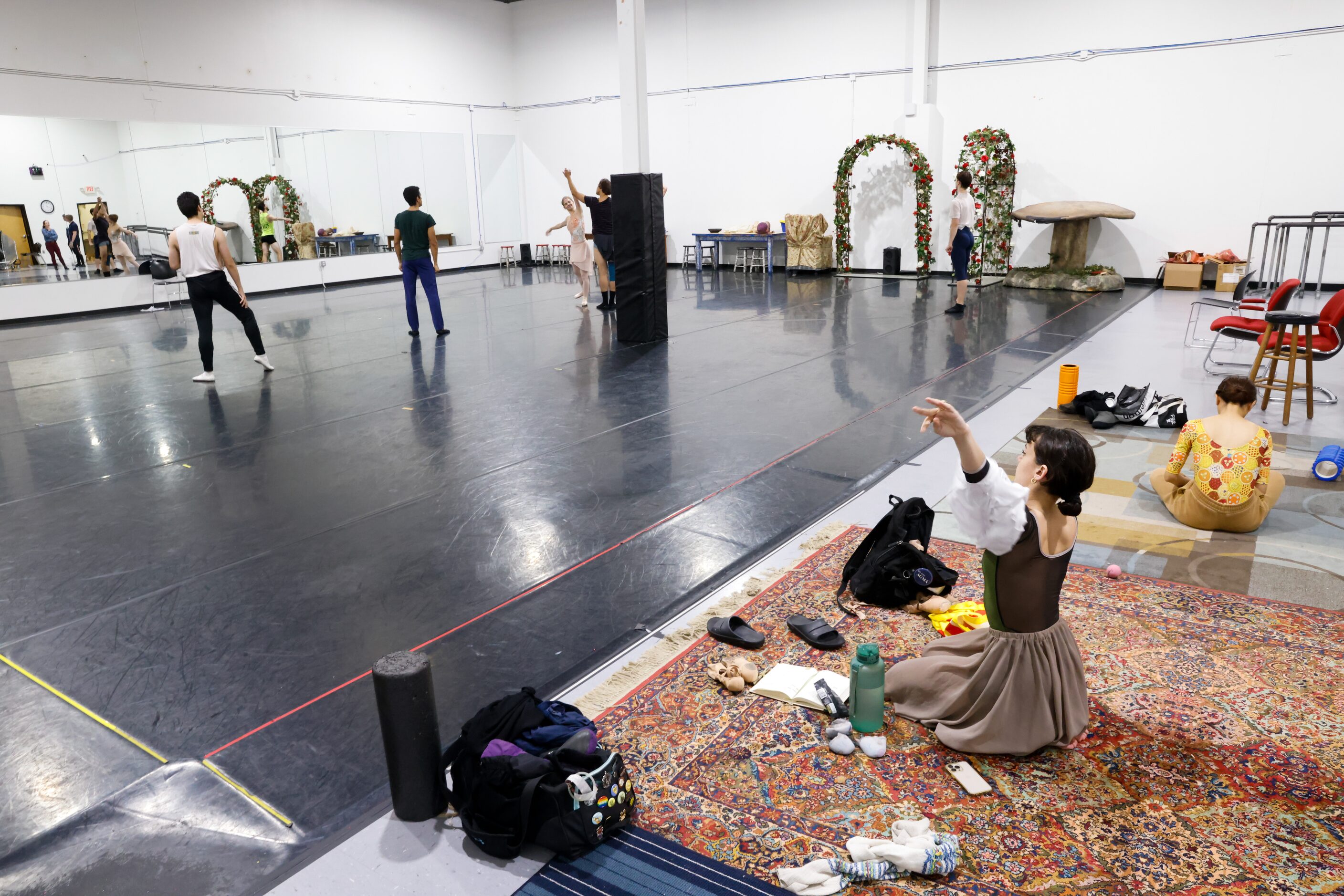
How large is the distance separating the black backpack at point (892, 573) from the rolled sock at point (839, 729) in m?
0.81

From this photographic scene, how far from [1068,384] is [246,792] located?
19.1 feet

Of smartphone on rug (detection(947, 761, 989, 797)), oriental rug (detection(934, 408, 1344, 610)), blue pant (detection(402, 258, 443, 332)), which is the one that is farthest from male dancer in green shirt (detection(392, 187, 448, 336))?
smartphone on rug (detection(947, 761, 989, 797))

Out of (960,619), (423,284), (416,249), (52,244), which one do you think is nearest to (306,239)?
(52,244)

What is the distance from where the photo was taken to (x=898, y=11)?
1503 cm

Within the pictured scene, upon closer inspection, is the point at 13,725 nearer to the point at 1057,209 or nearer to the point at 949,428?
the point at 949,428

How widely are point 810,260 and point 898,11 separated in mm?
4354

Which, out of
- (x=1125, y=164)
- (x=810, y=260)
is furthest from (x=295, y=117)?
(x=1125, y=164)

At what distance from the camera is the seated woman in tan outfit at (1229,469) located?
164 inches

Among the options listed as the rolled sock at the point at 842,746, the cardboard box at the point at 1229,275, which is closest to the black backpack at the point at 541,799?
the rolled sock at the point at 842,746

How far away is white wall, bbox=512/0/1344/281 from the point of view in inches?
493

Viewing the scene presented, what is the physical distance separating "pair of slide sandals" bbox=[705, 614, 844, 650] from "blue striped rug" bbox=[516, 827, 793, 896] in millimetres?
1076

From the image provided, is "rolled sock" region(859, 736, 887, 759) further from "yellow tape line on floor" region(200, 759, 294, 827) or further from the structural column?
the structural column

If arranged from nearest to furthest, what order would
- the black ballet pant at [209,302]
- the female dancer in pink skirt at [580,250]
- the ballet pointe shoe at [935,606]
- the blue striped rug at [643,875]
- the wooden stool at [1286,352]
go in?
the blue striped rug at [643,875] < the ballet pointe shoe at [935,606] < the wooden stool at [1286,352] < the black ballet pant at [209,302] < the female dancer in pink skirt at [580,250]

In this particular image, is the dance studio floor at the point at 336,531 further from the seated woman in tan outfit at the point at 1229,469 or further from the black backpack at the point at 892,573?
the seated woman in tan outfit at the point at 1229,469
